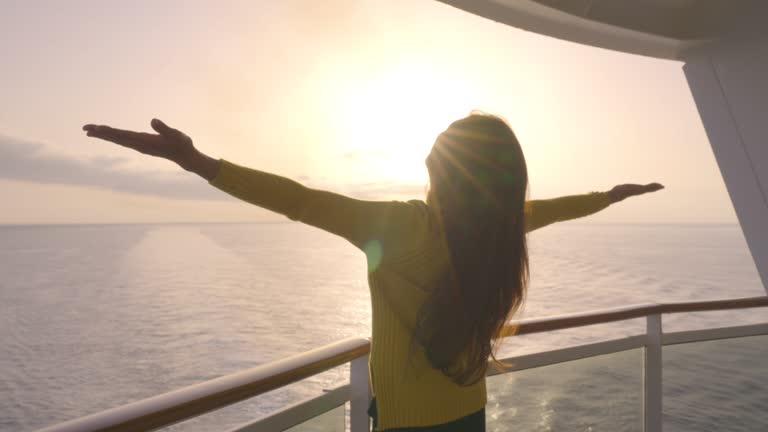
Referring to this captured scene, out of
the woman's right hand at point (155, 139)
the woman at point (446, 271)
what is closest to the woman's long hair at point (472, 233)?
the woman at point (446, 271)

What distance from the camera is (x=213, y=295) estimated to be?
72.6 metres

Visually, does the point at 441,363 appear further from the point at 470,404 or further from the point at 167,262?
the point at 167,262

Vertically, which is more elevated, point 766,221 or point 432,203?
point 432,203

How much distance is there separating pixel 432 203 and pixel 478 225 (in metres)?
0.09

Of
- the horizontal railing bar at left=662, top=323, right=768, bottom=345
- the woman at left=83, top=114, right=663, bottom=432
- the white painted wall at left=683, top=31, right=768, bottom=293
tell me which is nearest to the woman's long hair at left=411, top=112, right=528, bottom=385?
the woman at left=83, top=114, right=663, bottom=432

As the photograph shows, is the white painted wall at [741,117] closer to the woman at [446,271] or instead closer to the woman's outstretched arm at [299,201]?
the woman at [446,271]

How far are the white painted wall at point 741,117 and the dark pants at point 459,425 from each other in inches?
91.6

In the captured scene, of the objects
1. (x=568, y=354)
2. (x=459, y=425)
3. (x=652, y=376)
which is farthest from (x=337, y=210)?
(x=652, y=376)

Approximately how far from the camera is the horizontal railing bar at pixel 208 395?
77 centimetres

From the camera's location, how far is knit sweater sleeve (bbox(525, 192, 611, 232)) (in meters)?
1.39

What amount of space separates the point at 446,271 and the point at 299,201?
1.00 ft

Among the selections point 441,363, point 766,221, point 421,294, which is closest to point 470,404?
point 441,363

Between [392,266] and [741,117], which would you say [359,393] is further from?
[741,117]

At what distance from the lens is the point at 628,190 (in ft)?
5.57
